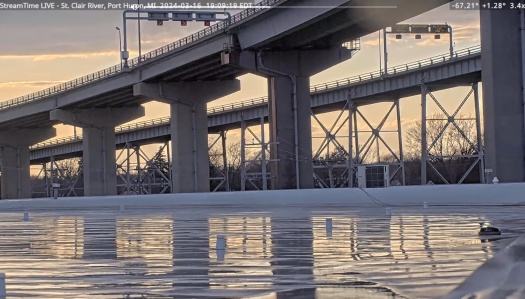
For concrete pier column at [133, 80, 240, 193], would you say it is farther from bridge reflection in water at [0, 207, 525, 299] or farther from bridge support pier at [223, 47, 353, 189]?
bridge reflection in water at [0, 207, 525, 299]

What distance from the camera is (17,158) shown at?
125000mm

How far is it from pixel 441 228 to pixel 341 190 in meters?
23.9

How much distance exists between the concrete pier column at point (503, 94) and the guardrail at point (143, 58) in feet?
52.3

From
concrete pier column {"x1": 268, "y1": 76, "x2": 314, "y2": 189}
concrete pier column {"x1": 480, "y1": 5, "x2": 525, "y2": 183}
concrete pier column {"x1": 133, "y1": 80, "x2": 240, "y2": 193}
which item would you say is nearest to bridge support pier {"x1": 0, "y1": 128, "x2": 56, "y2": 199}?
concrete pier column {"x1": 133, "y1": 80, "x2": 240, "y2": 193}

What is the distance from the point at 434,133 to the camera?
Result: 151 metres

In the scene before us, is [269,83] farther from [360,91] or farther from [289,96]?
[360,91]

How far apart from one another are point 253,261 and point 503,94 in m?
34.4

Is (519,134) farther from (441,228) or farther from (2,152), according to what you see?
(2,152)

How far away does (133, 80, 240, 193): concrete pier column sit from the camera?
84750 millimetres

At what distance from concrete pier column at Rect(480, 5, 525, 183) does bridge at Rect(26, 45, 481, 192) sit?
26.7 metres

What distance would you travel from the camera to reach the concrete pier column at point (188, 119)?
84750 millimetres

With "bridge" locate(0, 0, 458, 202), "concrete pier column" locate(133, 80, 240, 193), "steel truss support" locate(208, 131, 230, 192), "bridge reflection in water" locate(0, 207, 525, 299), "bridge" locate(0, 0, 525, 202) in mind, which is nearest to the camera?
"bridge reflection in water" locate(0, 207, 525, 299)

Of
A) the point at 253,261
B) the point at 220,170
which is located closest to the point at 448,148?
the point at 220,170

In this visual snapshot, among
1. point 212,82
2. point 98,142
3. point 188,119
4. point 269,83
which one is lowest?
point 98,142
